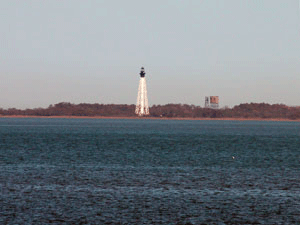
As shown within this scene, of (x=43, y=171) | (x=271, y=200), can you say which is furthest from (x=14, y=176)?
(x=271, y=200)

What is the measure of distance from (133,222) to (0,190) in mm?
12081

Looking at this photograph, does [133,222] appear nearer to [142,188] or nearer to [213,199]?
[213,199]

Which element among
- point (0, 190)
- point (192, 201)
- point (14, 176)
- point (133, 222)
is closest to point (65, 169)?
point (14, 176)

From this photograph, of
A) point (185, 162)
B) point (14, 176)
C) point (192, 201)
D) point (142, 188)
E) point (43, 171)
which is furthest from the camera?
point (185, 162)

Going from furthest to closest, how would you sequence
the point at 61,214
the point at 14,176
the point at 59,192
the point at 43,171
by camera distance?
the point at 43,171
the point at 14,176
the point at 59,192
the point at 61,214

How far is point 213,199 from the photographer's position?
2786cm

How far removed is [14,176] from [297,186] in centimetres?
A: 2151

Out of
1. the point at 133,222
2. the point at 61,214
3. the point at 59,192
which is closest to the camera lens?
the point at 133,222

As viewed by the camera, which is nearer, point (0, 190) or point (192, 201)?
point (192, 201)

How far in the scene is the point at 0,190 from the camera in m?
30.2

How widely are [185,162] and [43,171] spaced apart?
17.7m

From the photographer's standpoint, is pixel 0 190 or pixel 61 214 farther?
pixel 0 190

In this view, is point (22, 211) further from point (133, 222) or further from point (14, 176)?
point (14, 176)

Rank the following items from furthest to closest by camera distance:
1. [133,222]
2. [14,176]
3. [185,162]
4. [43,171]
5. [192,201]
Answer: [185,162]
[43,171]
[14,176]
[192,201]
[133,222]
